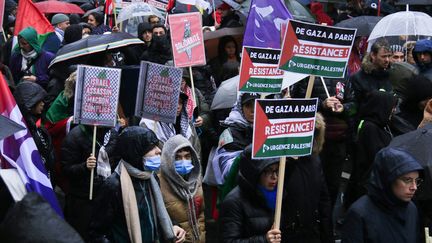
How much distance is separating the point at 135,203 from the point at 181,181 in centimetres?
77

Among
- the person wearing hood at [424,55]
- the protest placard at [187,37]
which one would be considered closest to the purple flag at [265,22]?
the protest placard at [187,37]

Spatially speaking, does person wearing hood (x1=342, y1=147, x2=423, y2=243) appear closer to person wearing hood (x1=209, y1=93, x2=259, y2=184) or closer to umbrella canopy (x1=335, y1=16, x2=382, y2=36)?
person wearing hood (x1=209, y1=93, x2=259, y2=184)

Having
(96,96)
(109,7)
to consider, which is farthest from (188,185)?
→ (109,7)

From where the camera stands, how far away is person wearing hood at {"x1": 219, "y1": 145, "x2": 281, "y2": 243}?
6.54 meters

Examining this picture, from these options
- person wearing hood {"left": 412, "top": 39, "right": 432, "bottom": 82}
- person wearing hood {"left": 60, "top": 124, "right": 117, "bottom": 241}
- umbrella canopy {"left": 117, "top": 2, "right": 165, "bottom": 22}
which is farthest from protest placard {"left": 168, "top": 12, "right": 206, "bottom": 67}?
umbrella canopy {"left": 117, "top": 2, "right": 165, "bottom": 22}

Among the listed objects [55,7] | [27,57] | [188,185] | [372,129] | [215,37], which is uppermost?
[188,185]

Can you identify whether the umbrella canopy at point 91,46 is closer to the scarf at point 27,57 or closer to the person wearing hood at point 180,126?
A: the scarf at point 27,57

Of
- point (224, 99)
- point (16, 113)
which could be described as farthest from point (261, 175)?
point (224, 99)

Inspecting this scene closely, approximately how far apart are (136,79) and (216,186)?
2.05 meters

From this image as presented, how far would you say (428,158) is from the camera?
21.8 ft

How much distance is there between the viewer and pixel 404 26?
40.6 feet

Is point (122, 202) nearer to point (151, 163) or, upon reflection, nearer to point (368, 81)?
point (151, 163)

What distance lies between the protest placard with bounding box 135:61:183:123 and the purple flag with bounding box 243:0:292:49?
1.65 m

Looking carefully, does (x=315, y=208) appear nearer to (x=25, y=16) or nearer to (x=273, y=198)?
(x=273, y=198)
